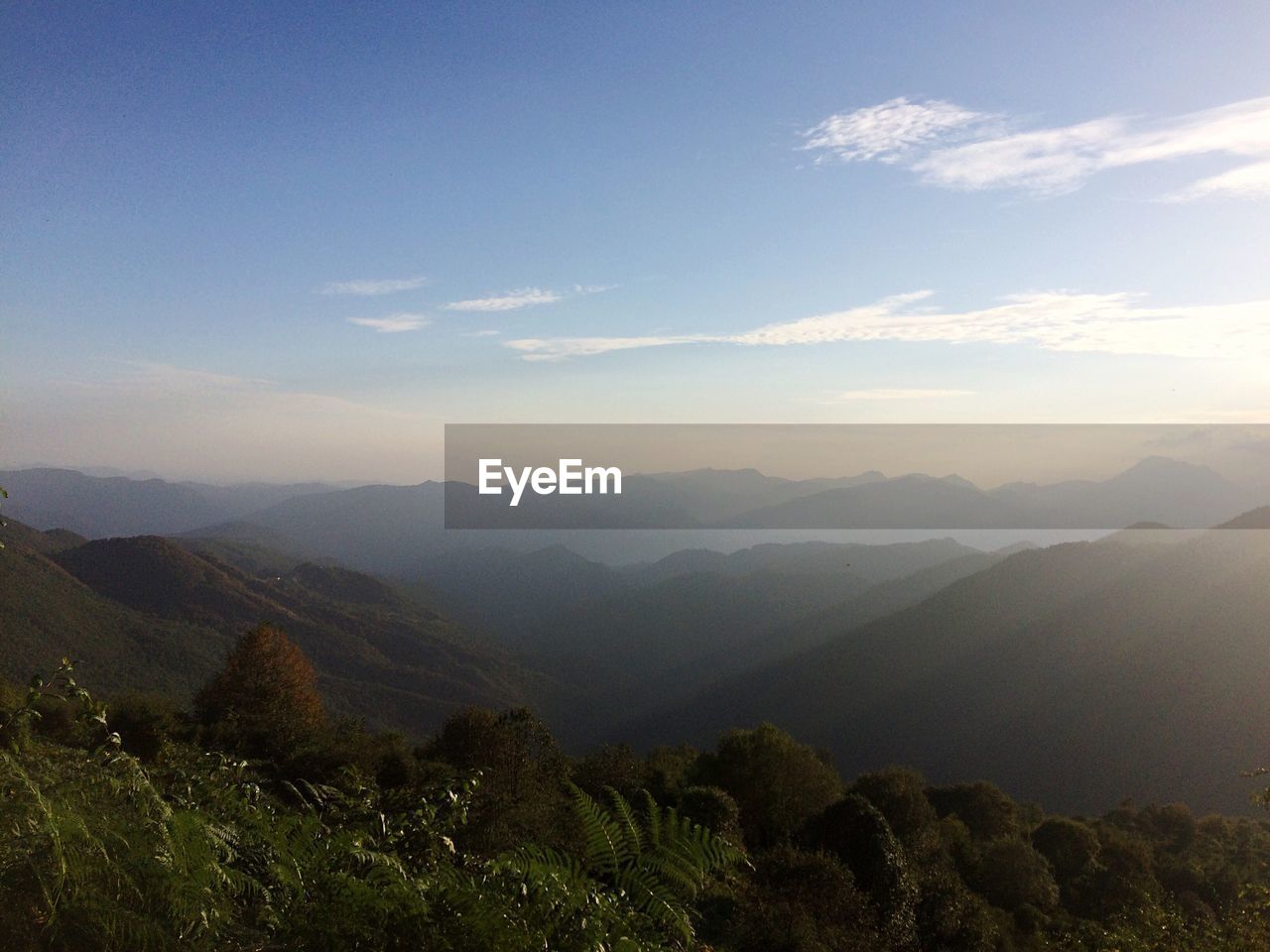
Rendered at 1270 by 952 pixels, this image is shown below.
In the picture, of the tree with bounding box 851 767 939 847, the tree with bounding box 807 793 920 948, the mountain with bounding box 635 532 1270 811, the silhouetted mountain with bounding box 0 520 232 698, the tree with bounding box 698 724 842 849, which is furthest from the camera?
the silhouetted mountain with bounding box 0 520 232 698

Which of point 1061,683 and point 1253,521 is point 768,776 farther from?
point 1253,521

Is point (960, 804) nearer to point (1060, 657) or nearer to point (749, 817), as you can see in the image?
point (749, 817)

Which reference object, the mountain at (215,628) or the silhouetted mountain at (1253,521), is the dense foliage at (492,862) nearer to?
the mountain at (215,628)

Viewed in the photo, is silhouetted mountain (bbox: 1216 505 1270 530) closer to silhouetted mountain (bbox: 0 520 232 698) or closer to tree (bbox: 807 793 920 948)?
tree (bbox: 807 793 920 948)

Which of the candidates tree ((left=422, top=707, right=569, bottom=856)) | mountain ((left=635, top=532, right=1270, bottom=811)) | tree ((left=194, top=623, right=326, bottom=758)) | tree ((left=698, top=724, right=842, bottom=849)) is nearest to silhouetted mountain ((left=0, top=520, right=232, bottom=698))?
tree ((left=194, top=623, right=326, bottom=758))

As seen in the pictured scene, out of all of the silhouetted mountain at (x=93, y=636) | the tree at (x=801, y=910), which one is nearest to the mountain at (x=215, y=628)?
the silhouetted mountain at (x=93, y=636)

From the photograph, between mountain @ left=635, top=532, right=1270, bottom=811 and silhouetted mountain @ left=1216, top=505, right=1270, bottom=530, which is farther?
silhouetted mountain @ left=1216, top=505, right=1270, bottom=530

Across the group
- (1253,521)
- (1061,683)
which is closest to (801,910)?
(1061,683)
